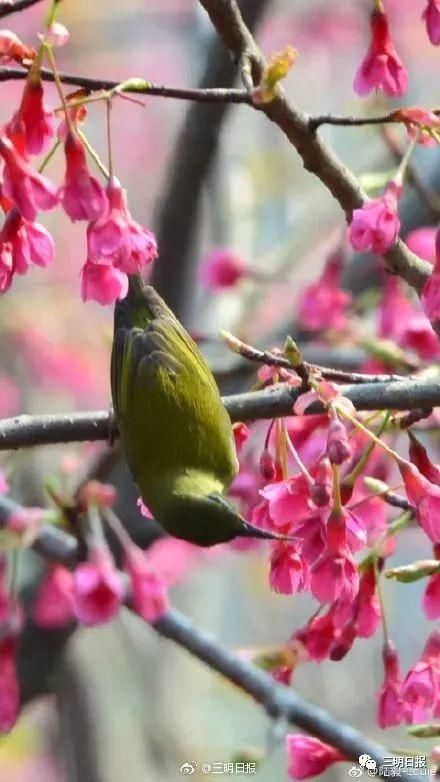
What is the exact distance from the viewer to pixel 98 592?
1466mm

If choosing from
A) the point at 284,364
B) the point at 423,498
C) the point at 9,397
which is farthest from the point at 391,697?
the point at 9,397

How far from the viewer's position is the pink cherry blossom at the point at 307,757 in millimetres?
1210

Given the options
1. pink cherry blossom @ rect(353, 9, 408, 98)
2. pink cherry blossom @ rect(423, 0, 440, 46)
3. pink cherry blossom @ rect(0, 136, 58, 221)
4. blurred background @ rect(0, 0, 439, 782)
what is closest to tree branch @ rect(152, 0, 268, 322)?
blurred background @ rect(0, 0, 439, 782)

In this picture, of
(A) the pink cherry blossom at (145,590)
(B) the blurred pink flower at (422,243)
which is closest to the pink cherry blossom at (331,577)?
(A) the pink cherry blossom at (145,590)

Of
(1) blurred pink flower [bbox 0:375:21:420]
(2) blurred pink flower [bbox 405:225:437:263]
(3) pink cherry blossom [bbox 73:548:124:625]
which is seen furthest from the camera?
(1) blurred pink flower [bbox 0:375:21:420]

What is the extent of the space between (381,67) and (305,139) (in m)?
0.14

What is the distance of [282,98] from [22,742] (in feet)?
9.37

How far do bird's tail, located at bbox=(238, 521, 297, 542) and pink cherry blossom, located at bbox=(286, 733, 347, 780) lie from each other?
1.00 ft

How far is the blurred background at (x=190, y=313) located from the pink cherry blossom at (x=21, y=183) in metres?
0.80

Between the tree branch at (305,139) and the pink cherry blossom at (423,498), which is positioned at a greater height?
the tree branch at (305,139)

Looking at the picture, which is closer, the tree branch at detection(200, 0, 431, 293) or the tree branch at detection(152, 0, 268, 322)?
the tree branch at detection(200, 0, 431, 293)

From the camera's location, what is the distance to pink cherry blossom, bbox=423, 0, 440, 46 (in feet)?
3.15

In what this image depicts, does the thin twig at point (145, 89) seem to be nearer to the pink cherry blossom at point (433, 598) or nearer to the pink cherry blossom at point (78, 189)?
the pink cherry blossom at point (78, 189)

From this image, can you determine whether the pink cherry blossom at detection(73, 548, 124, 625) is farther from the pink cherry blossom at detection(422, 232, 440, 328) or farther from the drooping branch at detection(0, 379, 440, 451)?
the pink cherry blossom at detection(422, 232, 440, 328)
